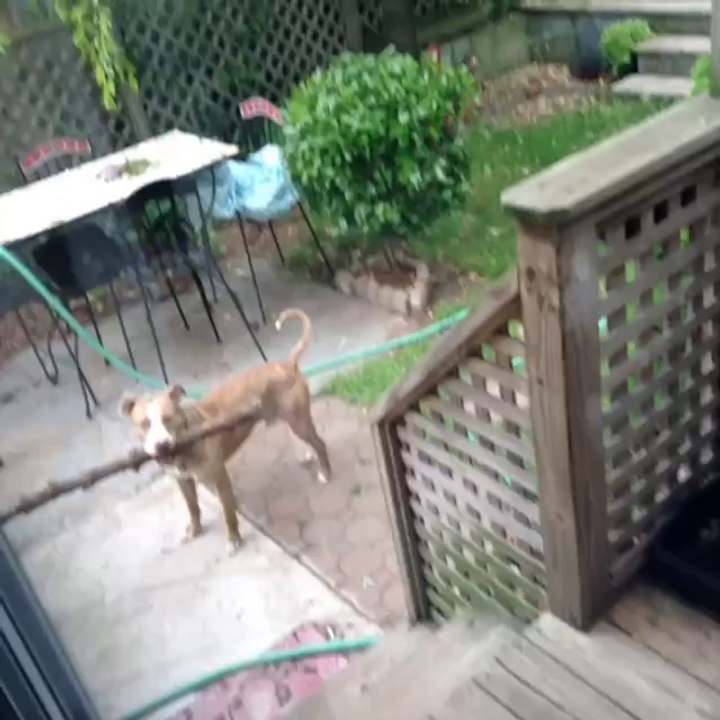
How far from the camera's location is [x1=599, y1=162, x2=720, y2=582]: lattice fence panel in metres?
1.63

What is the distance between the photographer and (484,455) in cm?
189

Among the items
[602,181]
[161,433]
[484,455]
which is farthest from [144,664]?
[602,181]

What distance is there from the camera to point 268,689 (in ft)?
8.11

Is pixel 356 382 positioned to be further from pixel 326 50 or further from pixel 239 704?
pixel 326 50

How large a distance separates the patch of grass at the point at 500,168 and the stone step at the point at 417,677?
1.93 metres

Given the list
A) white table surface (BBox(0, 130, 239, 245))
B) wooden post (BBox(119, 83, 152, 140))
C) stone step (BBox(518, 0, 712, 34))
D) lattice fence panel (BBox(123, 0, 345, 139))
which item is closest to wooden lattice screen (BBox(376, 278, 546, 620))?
white table surface (BBox(0, 130, 239, 245))

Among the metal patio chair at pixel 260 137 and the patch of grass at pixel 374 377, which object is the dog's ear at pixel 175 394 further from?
the metal patio chair at pixel 260 137

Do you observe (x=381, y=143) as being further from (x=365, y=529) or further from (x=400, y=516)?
(x=400, y=516)

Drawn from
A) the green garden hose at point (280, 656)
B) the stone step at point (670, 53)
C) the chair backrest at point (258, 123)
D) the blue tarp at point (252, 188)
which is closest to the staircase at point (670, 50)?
the stone step at point (670, 53)

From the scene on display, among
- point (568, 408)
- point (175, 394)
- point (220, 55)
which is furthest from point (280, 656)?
point (220, 55)

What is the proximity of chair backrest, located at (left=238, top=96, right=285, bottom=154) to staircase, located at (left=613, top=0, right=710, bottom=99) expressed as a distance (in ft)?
7.19

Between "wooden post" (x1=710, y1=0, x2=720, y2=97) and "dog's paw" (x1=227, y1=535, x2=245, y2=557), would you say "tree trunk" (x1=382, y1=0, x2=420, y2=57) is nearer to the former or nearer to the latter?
"dog's paw" (x1=227, y1=535, x2=245, y2=557)

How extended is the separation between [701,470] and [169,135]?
2.96m

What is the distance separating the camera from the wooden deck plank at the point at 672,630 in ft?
6.03
